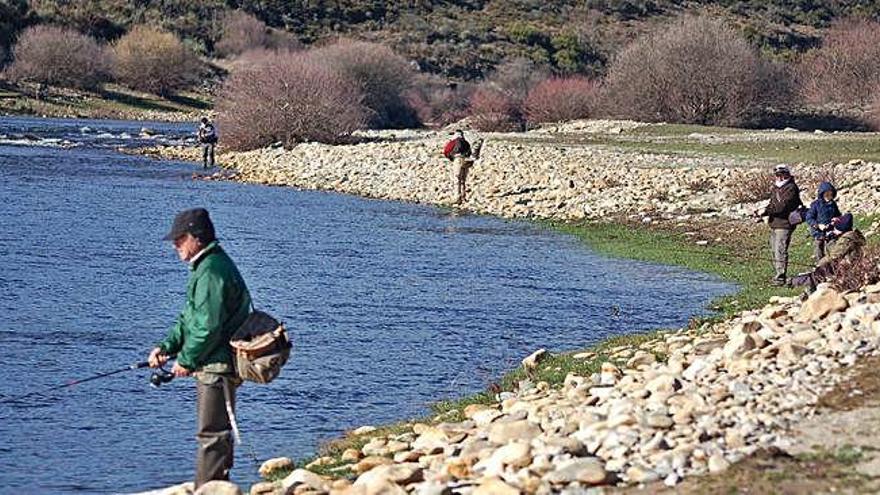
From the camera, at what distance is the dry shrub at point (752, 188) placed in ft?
102

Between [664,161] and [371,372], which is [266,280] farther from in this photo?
[664,161]

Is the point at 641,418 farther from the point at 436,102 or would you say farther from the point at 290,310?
the point at 436,102

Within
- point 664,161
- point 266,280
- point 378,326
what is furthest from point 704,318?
point 664,161

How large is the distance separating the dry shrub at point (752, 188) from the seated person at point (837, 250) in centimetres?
1234

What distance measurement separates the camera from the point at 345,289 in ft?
71.2

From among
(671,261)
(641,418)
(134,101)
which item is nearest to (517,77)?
(134,101)

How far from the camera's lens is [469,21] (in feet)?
456

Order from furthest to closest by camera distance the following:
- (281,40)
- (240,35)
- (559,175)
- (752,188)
Answer: (281,40), (240,35), (559,175), (752,188)

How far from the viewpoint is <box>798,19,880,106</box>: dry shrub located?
74.8 m

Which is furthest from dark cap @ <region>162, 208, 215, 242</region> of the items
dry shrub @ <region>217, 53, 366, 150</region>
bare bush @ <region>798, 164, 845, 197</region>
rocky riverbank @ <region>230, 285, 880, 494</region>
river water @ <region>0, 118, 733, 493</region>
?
dry shrub @ <region>217, 53, 366, 150</region>

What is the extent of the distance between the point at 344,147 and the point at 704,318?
3239 cm

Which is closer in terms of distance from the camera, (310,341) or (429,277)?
(310,341)

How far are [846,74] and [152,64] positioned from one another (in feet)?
148

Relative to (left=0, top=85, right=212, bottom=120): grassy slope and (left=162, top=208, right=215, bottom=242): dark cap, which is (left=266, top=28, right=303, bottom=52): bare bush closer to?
(left=0, top=85, right=212, bottom=120): grassy slope
